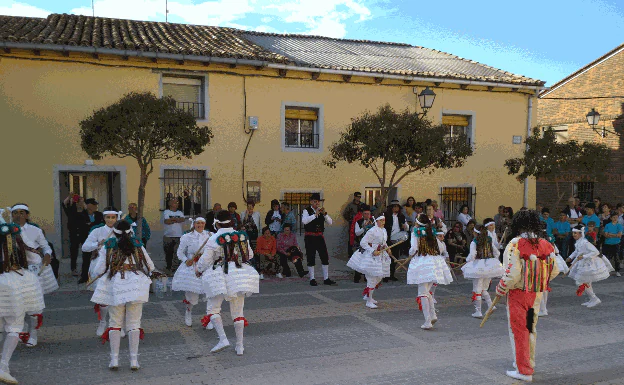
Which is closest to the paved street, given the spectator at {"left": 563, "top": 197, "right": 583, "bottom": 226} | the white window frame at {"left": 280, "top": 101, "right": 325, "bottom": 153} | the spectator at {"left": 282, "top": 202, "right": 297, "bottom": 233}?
the spectator at {"left": 282, "top": 202, "right": 297, "bottom": 233}

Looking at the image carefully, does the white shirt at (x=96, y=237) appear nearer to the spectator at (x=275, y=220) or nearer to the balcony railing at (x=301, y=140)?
the spectator at (x=275, y=220)

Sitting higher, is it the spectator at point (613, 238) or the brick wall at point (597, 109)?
the brick wall at point (597, 109)

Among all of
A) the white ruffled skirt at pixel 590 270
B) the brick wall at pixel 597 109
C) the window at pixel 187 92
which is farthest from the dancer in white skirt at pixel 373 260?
the brick wall at pixel 597 109

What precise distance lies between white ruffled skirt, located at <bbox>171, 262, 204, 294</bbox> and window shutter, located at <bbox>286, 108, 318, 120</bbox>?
784 cm

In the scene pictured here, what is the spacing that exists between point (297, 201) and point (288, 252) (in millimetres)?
2766

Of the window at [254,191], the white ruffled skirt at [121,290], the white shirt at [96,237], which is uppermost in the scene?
the window at [254,191]

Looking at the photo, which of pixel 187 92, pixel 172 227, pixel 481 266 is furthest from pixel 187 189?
pixel 481 266

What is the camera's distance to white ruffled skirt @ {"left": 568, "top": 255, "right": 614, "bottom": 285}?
377 inches

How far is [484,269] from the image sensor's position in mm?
8648

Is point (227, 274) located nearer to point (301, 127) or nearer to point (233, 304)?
point (233, 304)

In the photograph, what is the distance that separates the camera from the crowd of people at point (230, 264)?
19.3 ft

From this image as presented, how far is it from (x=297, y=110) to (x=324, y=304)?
22.8ft

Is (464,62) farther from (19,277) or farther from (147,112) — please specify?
(19,277)

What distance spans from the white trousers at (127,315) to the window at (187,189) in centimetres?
767
